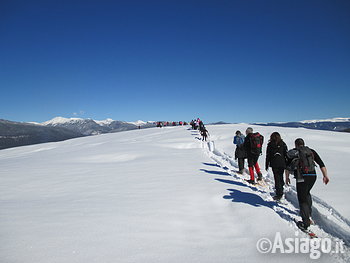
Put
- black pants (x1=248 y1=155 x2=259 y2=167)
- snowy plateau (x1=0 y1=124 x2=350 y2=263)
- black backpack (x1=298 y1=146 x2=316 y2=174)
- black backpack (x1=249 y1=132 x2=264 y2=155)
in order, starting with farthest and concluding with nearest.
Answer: black pants (x1=248 y1=155 x2=259 y2=167) < black backpack (x1=249 y1=132 x2=264 y2=155) < black backpack (x1=298 y1=146 x2=316 y2=174) < snowy plateau (x1=0 y1=124 x2=350 y2=263)

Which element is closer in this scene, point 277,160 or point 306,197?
point 306,197

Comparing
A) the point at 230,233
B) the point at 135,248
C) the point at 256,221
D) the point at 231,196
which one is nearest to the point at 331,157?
the point at 231,196

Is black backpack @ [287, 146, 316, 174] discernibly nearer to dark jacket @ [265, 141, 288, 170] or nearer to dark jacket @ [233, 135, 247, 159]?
dark jacket @ [265, 141, 288, 170]

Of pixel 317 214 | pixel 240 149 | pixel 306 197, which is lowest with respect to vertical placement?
pixel 317 214

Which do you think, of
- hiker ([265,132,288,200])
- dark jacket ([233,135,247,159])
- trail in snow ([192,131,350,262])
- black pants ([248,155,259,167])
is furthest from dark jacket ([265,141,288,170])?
dark jacket ([233,135,247,159])

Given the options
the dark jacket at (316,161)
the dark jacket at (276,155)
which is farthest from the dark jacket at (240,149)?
the dark jacket at (316,161)

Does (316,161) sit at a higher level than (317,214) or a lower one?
higher

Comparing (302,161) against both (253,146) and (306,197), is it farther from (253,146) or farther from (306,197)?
(253,146)

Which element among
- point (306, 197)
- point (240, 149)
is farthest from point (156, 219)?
point (240, 149)

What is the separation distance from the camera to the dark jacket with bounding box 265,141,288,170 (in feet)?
19.5

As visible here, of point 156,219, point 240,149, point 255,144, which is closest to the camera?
point 156,219

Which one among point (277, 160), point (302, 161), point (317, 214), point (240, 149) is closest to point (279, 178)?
point (277, 160)

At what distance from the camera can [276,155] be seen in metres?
6.00

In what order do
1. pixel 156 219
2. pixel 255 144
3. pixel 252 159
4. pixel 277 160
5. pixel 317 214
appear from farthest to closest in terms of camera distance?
pixel 252 159, pixel 255 144, pixel 277 160, pixel 317 214, pixel 156 219
